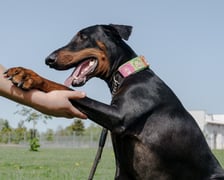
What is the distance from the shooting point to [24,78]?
14.5 ft

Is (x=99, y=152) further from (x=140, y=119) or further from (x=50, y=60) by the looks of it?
(x=50, y=60)

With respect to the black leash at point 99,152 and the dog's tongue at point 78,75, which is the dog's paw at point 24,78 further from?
the black leash at point 99,152

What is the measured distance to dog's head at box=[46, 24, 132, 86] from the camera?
598cm

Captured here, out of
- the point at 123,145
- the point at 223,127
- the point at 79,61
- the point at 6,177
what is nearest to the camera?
the point at 123,145

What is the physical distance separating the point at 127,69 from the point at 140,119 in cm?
68

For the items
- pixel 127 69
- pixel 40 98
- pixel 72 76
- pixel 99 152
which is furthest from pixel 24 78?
pixel 99 152

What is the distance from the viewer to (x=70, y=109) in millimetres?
4551

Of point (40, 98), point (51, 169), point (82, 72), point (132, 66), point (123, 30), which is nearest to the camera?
point (40, 98)

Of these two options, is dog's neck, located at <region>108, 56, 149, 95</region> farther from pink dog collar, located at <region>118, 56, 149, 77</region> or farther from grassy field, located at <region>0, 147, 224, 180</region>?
grassy field, located at <region>0, 147, 224, 180</region>

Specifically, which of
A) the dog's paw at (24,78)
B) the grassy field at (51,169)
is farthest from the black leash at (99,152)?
the grassy field at (51,169)

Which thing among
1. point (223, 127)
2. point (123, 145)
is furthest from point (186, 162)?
point (223, 127)

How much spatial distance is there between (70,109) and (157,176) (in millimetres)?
1608

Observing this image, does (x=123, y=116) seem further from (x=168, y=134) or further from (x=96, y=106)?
(x=168, y=134)

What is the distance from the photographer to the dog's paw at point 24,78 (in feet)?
14.1
